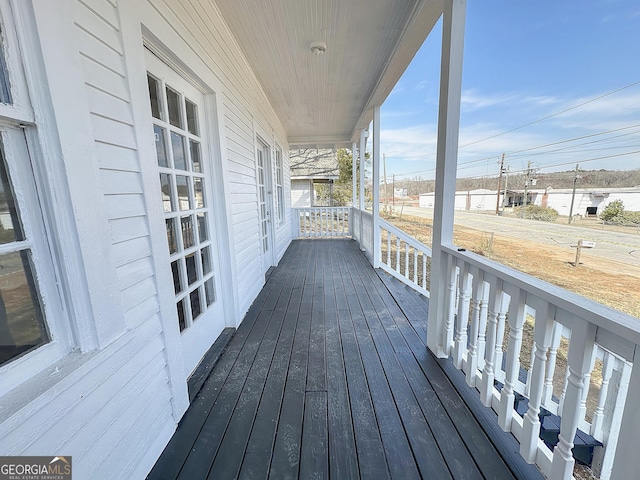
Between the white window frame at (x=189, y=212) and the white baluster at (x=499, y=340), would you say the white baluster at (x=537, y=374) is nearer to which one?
the white baluster at (x=499, y=340)

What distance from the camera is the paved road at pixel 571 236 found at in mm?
752

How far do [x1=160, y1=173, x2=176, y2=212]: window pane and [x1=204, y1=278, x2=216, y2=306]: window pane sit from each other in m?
0.70

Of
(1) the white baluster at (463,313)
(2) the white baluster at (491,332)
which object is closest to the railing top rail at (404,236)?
(1) the white baluster at (463,313)

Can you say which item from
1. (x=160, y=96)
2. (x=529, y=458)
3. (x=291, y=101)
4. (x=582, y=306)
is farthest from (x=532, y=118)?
(x=291, y=101)

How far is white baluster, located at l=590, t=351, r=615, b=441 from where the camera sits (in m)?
1.10

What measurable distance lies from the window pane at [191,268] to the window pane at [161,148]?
612 millimetres

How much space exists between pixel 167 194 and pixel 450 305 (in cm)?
196

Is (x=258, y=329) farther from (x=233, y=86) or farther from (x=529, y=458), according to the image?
(x=233, y=86)

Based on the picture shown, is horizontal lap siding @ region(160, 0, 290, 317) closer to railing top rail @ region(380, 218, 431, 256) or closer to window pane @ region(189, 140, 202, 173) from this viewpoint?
window pane @ region(189, 140, 202, 173)

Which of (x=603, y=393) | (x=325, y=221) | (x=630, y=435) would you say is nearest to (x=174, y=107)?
(x=630, y=435)

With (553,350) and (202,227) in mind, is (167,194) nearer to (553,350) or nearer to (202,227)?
(202,227)

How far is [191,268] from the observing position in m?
1.84

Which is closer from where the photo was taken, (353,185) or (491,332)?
(491,332)

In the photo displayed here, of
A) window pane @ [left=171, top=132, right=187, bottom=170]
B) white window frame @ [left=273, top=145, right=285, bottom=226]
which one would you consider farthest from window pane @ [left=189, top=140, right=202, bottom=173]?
white window frame @ [left=273, top=145, right=285, bottom=226]
